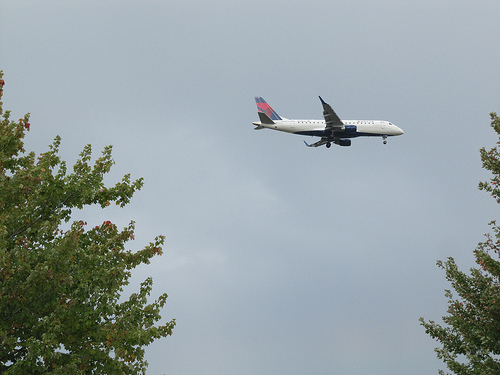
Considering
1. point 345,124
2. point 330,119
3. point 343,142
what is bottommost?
point 343,142

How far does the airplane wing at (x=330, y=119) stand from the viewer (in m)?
60.1

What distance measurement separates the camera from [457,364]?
1698 centimetres

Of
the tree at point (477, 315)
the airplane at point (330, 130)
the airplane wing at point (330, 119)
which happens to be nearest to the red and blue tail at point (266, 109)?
the airplane at point (330, 130)

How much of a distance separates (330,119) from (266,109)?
10471 mm

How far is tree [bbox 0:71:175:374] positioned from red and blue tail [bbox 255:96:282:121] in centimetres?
5176

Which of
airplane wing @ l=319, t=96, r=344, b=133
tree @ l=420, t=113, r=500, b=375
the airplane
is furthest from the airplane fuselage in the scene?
tree @ l=420, t=113, r=500, b=375

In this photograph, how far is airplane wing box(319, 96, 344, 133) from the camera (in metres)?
60.1

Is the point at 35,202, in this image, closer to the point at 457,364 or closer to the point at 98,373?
the point at 98,373

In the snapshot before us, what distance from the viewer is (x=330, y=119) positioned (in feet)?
201

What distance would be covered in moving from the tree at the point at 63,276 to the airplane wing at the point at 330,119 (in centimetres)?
4569

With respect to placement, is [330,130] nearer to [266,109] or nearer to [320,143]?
[320,143]

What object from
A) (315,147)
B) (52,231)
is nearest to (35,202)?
(52,231)

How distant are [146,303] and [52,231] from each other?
324 centimetres

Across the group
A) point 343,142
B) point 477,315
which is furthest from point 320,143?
point 477,315
